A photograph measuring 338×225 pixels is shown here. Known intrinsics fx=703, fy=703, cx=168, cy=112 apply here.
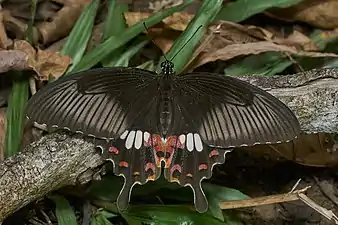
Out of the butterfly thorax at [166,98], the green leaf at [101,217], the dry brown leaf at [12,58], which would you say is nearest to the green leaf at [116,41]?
the dry brown leaf at [12,58]

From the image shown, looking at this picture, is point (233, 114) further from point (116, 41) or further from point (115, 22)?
point (115, 22)

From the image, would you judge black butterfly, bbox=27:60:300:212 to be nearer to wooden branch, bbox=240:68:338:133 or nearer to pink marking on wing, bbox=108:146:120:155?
pink marking on wing, bbox=108:146:120:155

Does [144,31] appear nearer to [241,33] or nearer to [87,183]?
[241,33]

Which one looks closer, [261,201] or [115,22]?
[261,201]

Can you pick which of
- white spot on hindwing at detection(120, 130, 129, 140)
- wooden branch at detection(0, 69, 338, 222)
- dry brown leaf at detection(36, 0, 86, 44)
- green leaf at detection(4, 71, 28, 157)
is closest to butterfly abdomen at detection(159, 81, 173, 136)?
white spot on hindwing at detection(120, 130, 129, 140)

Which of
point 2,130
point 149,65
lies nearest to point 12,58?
point 2,130

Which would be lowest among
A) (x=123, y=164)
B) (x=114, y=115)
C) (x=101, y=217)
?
(x=101, y=217)
